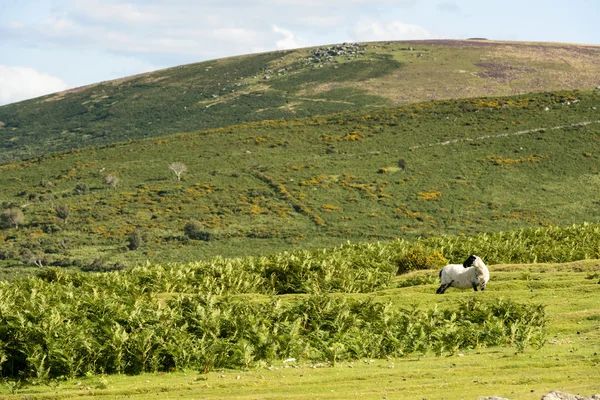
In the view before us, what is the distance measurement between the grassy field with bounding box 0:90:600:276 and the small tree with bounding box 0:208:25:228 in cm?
55

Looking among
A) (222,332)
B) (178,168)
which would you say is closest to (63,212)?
(178,168)

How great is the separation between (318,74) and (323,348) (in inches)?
6668

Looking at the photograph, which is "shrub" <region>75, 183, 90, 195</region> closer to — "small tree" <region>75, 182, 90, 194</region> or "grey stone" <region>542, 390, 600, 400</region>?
"small tree" <region>75, 182, 90, 194</region>

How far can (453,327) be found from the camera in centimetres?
1764

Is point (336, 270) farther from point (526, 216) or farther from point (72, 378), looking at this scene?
point (526, 216)

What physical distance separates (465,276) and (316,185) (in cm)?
6536

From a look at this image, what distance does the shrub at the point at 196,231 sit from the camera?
74875 millimetres

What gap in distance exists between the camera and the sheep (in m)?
23.7

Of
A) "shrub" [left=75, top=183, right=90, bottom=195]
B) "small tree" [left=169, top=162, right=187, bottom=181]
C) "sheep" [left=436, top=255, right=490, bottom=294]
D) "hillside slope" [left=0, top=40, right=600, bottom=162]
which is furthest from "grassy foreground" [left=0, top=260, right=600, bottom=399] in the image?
"hillside slope" [left=0, top=40, right=600, bottom=162]

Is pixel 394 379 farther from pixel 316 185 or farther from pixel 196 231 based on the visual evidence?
pixel 316 185

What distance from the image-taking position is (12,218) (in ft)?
265

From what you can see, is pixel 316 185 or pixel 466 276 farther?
pixel 316 185

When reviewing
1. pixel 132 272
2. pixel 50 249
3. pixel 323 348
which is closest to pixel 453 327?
pixel 323 348

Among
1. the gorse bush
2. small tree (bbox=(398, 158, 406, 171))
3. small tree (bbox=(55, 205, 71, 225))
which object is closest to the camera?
the gorse bush
